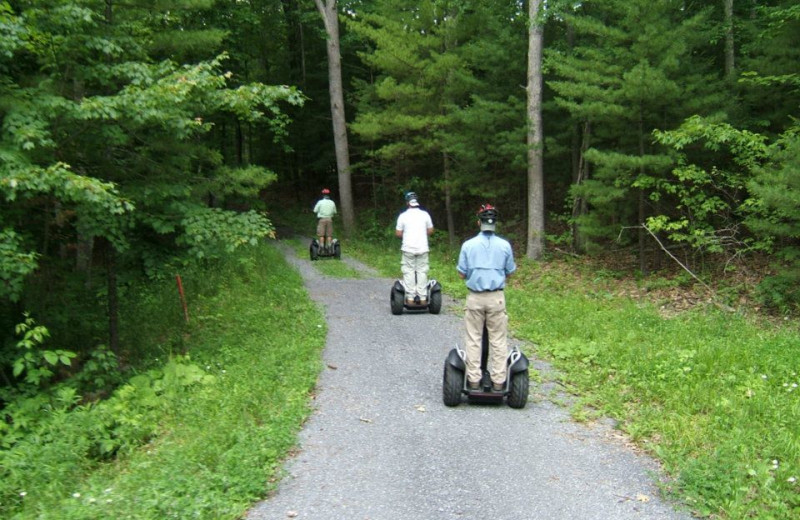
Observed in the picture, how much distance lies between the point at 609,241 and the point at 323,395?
1179 centimetres

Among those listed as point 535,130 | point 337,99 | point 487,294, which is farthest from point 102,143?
point 337,99

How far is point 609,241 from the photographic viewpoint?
16.1 meters

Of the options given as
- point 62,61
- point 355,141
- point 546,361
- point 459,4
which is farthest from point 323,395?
point 355,141

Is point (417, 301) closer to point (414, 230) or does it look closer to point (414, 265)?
point (414, 265)

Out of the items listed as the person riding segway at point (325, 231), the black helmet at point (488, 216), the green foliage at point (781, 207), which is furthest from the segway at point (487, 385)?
the person riding segway at point (325, 231)

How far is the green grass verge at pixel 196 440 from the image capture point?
4191mm

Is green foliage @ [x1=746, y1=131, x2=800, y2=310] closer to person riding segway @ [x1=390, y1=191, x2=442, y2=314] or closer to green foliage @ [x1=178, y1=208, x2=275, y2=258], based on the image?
person riding segway @ [x1=390, y1=191, x2=442, y2=314]

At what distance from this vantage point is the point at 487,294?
19.1ft

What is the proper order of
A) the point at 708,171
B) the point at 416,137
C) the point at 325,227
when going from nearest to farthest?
the point at 708,171 → the point at 325,227 → the point at 416,137

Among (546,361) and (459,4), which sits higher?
(459,4)

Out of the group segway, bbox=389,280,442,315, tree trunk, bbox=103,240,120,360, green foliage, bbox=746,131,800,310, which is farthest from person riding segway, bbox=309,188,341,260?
green foliage, bbox=746,131,800,310

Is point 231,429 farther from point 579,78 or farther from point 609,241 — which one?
point 609,241

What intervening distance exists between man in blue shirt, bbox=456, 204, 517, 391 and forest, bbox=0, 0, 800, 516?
3205 mm

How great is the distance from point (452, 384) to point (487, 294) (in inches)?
38.1
